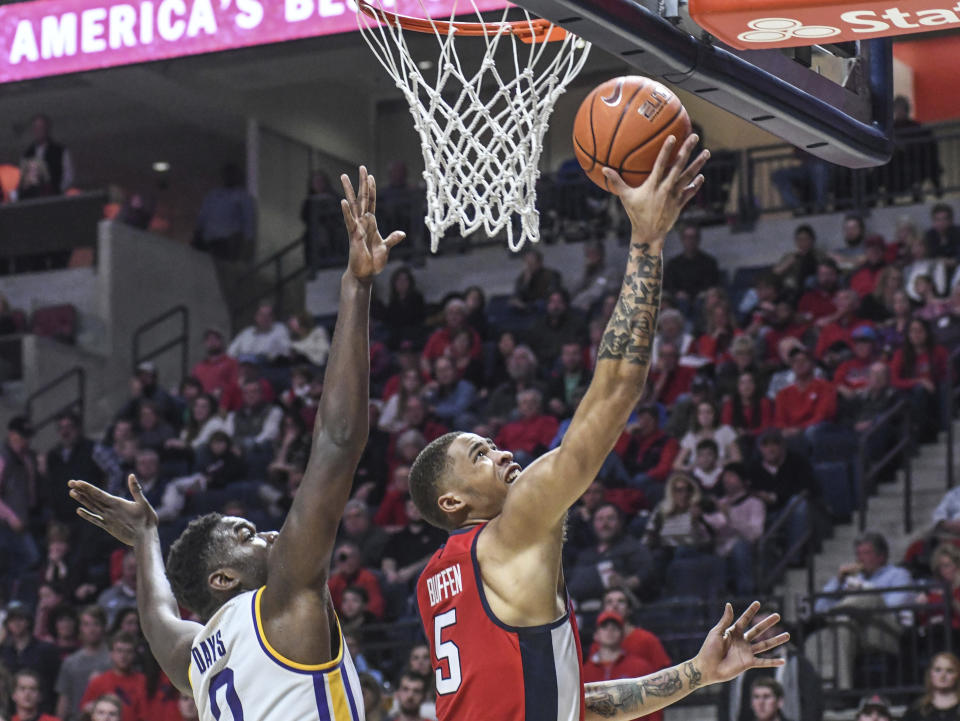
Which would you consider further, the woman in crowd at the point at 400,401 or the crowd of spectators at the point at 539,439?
the woman in crowd at the point at 400,401

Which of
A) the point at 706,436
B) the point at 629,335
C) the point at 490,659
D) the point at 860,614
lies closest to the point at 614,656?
the point at 860,614

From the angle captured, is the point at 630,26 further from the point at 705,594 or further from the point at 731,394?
the point at 731,394

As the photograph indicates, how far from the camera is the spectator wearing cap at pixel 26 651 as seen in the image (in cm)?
1061

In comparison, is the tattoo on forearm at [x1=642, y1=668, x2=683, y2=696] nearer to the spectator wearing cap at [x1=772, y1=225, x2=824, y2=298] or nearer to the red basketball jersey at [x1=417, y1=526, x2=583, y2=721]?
the red basketball jersey at [x1=417, y1=526, x2=583, y2=721]

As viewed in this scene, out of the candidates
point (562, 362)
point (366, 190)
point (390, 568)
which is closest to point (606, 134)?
point (366, 190)

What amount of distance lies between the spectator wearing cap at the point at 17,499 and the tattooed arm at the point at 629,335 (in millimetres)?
9985

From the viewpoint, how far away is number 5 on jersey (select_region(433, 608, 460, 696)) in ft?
12.8

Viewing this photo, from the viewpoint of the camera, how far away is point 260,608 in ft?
11.8

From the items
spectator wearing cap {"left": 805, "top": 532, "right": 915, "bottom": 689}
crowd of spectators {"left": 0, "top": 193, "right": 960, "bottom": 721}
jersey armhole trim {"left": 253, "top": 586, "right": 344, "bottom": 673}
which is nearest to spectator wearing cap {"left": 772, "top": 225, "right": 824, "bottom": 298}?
crowd of spectators {"left": 0, "top": 193, "right": 960, "bottom": 721}

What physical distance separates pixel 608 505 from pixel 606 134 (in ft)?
20.7

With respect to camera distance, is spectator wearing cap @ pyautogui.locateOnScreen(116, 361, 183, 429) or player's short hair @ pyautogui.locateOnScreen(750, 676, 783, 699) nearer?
player's short hair @ pyautogui.locateOnScreen(750, 676, 783, 699)

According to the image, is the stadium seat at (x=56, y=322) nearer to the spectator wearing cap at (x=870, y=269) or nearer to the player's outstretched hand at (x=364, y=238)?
the spectator wearing cap at (x=870, y=269)

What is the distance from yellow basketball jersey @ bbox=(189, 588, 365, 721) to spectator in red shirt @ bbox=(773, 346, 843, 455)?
7684 millimetres

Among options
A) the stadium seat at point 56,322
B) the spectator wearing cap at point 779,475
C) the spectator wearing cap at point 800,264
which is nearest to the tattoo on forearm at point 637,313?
the spectator wearing cap at point 779,475
